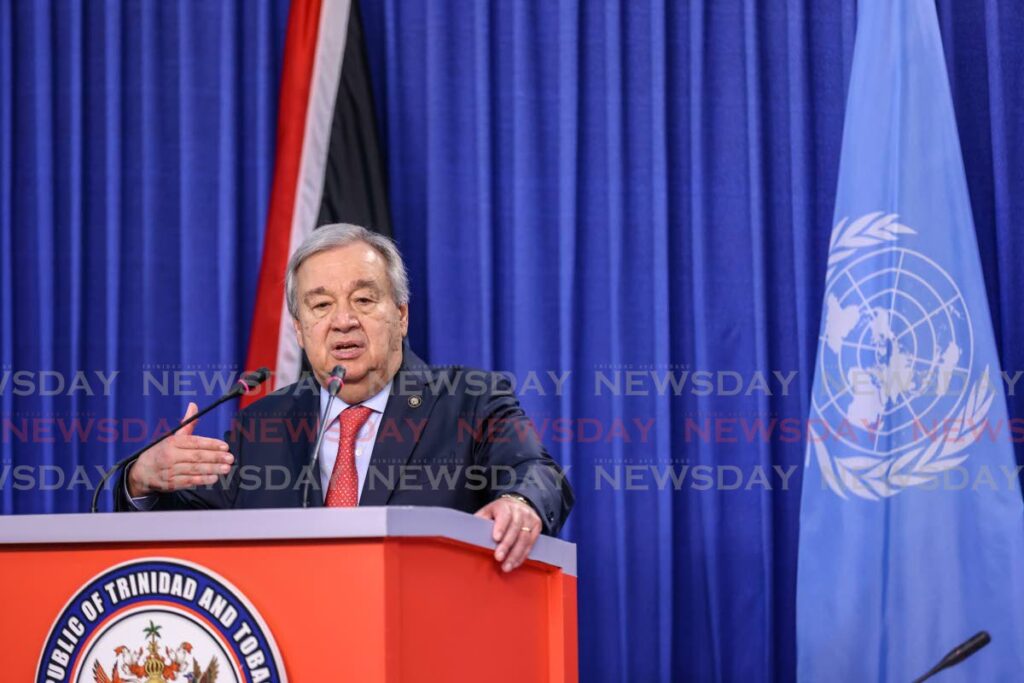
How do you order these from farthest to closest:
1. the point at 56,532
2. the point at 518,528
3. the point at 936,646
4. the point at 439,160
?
the point at 439,160 → the point at 936,646 → the point at 518,528 → the point at 56,532

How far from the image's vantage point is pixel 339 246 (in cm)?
266

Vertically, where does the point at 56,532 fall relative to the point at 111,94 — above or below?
below

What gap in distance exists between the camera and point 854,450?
11.2 ft

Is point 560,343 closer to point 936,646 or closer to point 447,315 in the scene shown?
point 447,315

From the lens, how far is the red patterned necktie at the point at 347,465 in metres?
2.40

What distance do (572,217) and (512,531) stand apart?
213 cm

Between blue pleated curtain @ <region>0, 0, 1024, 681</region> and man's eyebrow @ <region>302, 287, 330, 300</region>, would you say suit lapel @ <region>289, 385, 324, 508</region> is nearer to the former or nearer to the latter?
man's eyebrow @ <region>302, 287, 330, 300</region>

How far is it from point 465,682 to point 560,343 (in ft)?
7.36

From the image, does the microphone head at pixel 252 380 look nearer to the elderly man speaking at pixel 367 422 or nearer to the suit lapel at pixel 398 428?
the elderly man speaking at pixel 367 422

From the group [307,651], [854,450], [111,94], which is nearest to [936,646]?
[854,450]

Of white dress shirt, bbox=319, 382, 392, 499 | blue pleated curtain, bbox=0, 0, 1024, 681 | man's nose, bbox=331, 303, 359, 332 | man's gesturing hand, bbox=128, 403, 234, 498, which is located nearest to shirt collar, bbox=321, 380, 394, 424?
white dress shirt, bbox=319, 382, 392, 499

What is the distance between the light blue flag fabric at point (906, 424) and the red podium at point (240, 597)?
200 cm

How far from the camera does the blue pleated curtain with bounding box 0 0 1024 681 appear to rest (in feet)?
12.2

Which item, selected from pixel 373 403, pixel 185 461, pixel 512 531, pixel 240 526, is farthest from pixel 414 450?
pixel 240 526
